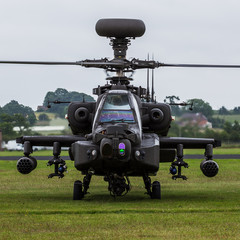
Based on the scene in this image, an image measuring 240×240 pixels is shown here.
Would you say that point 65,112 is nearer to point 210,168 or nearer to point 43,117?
point 43,117

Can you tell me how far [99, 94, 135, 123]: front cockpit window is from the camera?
65.1ft

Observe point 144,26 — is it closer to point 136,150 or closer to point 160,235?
point 136,150

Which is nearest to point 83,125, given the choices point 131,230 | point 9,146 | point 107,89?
point 107,89

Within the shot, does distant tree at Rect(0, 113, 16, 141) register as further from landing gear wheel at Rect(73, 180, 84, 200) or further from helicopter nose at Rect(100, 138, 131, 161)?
helicopter nose at Rect(100, 138, 131, 161)

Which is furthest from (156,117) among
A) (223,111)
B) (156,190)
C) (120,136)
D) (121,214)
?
(223,111)

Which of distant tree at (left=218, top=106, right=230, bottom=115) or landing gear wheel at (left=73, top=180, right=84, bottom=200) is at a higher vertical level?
distant tree at (left=218, top=106, right=230, bottom=115)

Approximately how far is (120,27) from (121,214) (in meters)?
8.08

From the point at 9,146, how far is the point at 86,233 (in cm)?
7813

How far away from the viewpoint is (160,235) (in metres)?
13.3

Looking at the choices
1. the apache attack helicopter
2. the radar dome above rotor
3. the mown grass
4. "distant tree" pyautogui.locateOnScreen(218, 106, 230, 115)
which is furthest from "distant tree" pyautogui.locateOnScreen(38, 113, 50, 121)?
"distant tree" pyautogui.locateOnScreen(218, 106, 230, 115)

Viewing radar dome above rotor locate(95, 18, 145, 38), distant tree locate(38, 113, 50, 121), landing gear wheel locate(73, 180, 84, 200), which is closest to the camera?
landing gear wheel locate(73, 180, 84, 200)

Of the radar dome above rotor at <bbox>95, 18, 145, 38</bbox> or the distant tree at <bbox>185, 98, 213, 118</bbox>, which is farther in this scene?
the distant tree at <bbox>185, 98, 213, 118</bbox>

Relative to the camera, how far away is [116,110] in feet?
65.8

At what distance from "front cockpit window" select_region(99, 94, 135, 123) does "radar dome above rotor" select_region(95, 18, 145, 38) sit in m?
3.21
